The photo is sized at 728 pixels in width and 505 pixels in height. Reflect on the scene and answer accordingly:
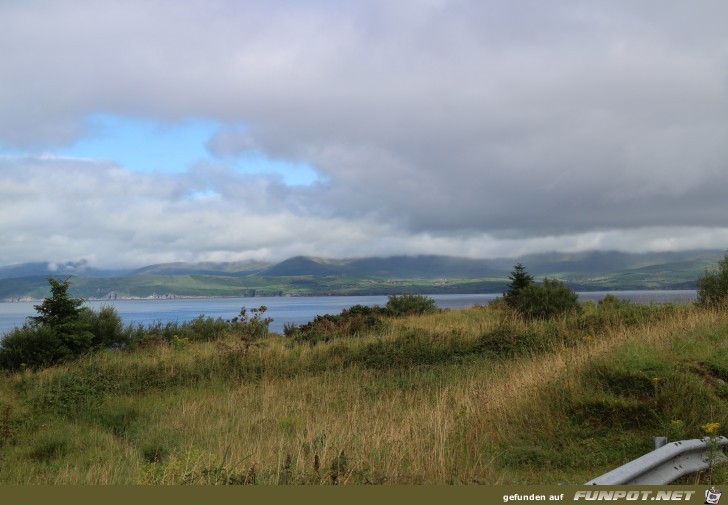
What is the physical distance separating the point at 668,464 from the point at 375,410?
18.6 feet

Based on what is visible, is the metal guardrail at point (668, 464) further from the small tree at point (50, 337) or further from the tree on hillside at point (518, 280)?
the tree on hillside at point (518, 280)

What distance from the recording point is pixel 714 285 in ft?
75.5

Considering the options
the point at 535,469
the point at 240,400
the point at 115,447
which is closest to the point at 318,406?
the point at 240,400

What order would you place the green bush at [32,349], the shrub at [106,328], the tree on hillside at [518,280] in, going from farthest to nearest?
the tree on hillside at [518,280] → the shrub at [106,328] → the green bush at [32,349]

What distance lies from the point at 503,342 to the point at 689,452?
13.5m

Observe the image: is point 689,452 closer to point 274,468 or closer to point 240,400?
point 274,468

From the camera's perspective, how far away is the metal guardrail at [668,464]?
189 inches

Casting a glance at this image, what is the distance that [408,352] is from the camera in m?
18.9

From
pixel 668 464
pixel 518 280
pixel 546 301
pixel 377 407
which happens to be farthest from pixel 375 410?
pixel 518 280

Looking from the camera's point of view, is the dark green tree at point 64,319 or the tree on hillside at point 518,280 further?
the tree on hillside at point 518,280

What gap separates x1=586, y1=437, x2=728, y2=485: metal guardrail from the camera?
189 inches

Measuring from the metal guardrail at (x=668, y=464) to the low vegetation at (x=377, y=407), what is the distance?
19 cm

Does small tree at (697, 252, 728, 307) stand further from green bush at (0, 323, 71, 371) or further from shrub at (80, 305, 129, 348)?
shrub at (80, 305, 129, 348)

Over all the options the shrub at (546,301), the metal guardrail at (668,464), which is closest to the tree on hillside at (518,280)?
the shrub at (546,301)
